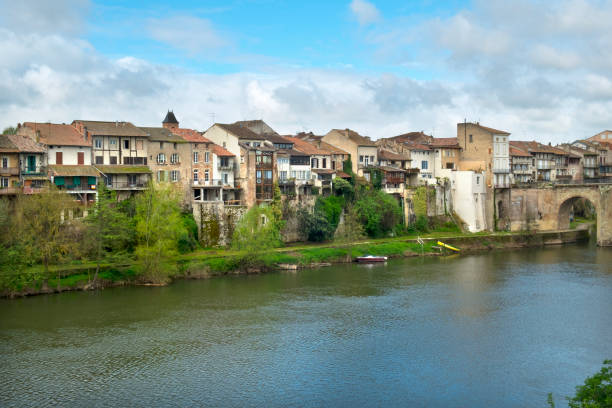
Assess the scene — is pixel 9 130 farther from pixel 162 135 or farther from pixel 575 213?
pixel 575 213

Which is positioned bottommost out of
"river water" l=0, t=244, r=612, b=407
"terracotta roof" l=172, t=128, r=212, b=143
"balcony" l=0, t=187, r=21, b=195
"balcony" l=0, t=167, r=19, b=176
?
"river water" l=0, t=244, r=612, b=407

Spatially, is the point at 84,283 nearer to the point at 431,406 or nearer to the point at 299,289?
the point at 299,289

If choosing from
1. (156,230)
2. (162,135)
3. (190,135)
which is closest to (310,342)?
(156,230)

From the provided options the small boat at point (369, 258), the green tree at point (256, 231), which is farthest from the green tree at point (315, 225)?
the green tree at point (256, 231)

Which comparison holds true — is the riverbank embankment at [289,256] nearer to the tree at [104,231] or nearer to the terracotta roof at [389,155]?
the tree at [104,231]

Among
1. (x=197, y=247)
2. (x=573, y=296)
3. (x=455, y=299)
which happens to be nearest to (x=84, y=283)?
(x=197, y=247)

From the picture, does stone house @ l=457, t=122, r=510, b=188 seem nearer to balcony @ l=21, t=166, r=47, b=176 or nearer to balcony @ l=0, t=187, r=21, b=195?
balcony @ l=21, t=166, r=47, b=176

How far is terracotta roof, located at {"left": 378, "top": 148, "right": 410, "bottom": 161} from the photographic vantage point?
229ft

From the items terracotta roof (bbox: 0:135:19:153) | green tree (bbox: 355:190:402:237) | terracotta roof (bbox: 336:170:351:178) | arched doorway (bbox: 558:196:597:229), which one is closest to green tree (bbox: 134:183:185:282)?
terracotta roof (bbox: 0:135:19:153)

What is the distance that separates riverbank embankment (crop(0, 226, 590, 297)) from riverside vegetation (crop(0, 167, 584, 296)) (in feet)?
0.26

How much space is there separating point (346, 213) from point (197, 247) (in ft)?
55.4

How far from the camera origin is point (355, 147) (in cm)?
6712

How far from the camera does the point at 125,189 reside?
50.9 metres

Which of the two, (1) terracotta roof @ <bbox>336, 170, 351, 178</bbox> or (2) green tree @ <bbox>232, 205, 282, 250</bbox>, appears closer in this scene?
Answer: (2) green tree @ <bbox>232, 205, 282, 250</bbox>
